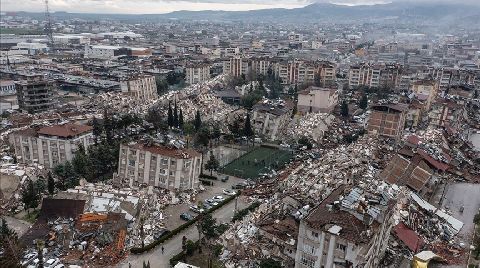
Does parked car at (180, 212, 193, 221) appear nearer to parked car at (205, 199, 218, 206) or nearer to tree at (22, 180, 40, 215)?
parked car at (205, 199, 218, 206)

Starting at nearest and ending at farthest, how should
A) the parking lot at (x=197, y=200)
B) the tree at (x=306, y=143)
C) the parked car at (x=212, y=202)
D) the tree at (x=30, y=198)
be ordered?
the parking lot at (x=197, y=200) < the tree at (x=30, y=198) < the parked car at (x=212, y=202) < the tree at (x=306, y=143)

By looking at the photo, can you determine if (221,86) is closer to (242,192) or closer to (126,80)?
(126,80)

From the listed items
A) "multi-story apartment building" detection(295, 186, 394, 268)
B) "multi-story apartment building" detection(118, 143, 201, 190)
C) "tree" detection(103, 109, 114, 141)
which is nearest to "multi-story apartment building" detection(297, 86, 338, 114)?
"tree" detection(103, 109, 114, 141)

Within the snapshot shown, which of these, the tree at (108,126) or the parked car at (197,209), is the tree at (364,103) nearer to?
the tree at (108,126)

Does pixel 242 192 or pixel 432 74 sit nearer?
pixel 242 192

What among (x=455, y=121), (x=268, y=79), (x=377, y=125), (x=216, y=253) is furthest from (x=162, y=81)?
(x=216, y=253)

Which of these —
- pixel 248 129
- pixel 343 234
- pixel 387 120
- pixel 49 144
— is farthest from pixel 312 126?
pixel 343 234

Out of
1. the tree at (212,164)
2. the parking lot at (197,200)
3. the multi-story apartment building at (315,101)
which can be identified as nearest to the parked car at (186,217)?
the parking lot at (197,200)
